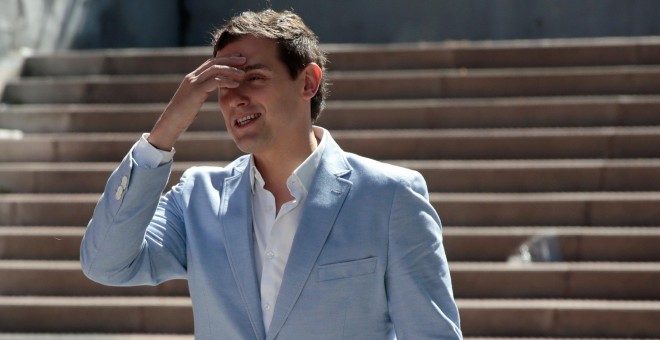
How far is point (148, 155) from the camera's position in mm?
2469

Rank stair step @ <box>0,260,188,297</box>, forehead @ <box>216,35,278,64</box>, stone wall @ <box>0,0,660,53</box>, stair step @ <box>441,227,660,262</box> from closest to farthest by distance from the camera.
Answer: forehead @ <box>216,35,278,64</box>
stair step @ <box>441,227,660,262</box>
stair step @ <box>0,260,188,297</box>
stone wall @ <box>0,0,660,53</box>

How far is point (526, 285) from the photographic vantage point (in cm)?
697

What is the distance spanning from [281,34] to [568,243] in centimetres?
498

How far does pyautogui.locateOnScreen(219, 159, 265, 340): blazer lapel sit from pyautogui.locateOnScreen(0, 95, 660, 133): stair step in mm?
5883

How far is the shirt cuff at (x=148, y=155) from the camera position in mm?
2459

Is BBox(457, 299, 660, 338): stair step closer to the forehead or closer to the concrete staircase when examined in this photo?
the concrete staircase

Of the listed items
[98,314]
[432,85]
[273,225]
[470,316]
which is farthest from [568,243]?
[273,225]

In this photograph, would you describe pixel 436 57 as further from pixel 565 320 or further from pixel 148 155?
pixel 148 155

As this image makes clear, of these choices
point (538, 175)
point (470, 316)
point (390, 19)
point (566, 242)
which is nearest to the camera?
point (470, 316)

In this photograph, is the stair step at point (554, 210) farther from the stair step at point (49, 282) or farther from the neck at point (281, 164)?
the neck at point (281, 164)

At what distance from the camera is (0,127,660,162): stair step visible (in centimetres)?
800

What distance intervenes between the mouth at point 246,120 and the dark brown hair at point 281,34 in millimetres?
146

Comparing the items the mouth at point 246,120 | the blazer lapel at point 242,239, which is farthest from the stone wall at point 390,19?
the mouth at point 246,120

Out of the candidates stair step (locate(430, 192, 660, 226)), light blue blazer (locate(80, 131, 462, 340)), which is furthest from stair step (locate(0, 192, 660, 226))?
light blue blazer (locate(80, 131, 462, 340))
